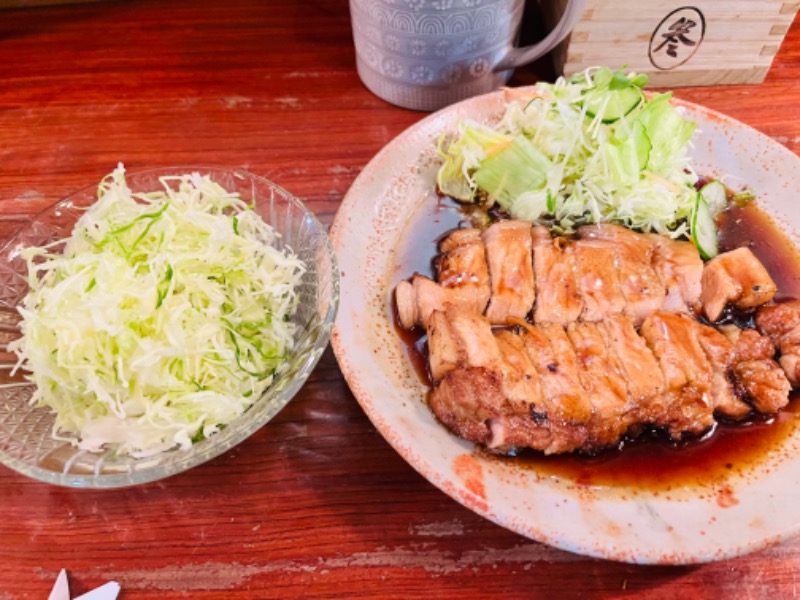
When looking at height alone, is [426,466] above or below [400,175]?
below

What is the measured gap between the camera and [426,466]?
1.82m

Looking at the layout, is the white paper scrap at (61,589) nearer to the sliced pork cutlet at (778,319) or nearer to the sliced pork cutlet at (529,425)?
the sliced pork cutlet at (529,425)

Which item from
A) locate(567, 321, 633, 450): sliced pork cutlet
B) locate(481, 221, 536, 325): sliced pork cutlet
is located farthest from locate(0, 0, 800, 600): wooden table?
locate(481, 221, 536, 325): sliced pork cutlet

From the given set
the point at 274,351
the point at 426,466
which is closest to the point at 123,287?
the point at 274,351

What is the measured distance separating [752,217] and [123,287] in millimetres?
2524

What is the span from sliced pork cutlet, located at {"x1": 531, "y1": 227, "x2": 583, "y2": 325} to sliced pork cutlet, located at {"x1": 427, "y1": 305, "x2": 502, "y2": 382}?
0.27 m

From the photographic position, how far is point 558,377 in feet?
6.66

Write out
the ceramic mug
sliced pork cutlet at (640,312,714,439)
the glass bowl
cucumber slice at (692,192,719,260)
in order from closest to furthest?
the glass bowl
sliced pork cutlet at (640,312,714,439)
cucumber slice at (692,192,719,260)
the ceramic mug

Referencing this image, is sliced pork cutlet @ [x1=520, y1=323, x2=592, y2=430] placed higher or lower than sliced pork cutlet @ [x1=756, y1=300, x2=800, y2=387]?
lower

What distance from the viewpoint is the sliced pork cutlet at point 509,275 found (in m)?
2.31

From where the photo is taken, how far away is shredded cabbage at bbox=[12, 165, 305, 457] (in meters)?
1.81

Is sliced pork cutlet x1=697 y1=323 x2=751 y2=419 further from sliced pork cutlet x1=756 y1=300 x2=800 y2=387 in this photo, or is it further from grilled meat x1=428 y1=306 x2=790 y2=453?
sliced pork cutlet x1=756 y1=300 x2=800 y2=387

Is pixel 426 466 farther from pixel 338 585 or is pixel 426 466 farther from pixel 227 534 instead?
pixel 227 534

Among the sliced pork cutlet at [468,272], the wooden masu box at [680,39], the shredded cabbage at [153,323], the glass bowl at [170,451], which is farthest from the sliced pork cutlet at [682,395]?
the wooden masu box at [680,39]
